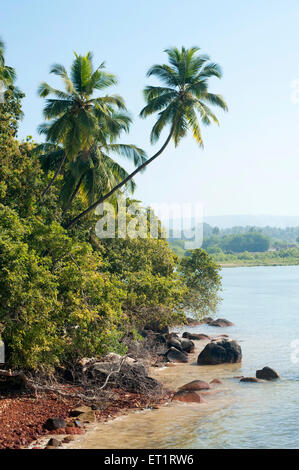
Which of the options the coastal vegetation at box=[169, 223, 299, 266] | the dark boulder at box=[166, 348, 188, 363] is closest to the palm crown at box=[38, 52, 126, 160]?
the dark boulder at box=[166, 348, 188, 363]

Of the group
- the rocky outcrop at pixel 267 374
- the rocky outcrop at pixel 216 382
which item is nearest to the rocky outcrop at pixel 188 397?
the rocky outcrop at pixel 216 382

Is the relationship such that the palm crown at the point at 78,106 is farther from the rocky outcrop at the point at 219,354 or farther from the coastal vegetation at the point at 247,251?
the coastal vegetation at the point at 247,251

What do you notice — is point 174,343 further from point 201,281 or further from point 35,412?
point 35,412

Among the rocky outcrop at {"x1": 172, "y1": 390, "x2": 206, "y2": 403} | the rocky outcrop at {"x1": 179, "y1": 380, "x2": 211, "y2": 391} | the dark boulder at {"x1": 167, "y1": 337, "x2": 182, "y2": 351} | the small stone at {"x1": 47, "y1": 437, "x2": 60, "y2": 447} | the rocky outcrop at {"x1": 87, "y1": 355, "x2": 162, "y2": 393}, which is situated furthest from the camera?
the dark boulder at {"x1": 167, "y1": 337, "x2": 182, "y2": 351}

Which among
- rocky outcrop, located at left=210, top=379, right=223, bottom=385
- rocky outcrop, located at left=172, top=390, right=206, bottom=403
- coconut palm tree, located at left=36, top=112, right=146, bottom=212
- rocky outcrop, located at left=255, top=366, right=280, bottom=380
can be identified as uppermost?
coconut palm tree, located at left=36, top=112, right=146, bottom=212

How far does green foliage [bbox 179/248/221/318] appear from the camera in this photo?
115 feet

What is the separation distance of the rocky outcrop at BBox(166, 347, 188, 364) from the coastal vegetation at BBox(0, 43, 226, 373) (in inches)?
66.1

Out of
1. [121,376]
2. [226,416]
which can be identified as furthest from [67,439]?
[226,416]

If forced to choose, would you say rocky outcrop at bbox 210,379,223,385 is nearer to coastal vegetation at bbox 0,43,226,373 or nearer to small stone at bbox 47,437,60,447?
coastal vegetation at bbox 0,43,226,373

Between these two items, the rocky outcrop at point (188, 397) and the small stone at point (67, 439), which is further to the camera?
the rocky outcrop at point (188, 397)

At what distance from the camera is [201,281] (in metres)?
37.1

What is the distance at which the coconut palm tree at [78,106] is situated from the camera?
19766 mm

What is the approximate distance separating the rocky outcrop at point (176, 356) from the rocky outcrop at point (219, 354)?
77cm

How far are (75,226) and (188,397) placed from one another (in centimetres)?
960
